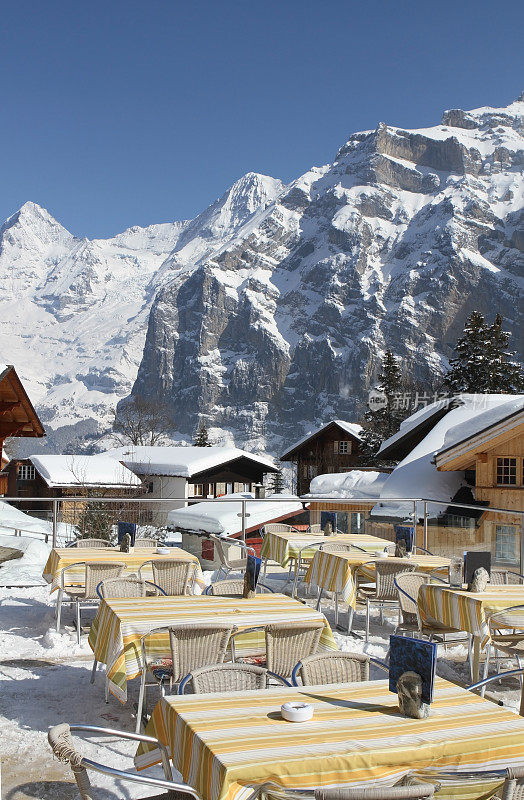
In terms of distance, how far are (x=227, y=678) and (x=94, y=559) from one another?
4561 millimetres

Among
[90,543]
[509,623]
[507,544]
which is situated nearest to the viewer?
[509,623]

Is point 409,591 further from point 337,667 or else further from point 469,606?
point 337,667

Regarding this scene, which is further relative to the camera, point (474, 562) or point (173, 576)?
point (173, 576)

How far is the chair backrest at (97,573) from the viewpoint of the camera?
7.00 m

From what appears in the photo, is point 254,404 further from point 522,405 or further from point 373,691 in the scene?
point 373,691

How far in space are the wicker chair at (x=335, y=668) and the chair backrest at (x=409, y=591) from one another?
2.68 metres

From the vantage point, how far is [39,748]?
4.49 metres

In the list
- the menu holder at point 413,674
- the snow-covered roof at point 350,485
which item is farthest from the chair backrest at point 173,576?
the snow-covered roof at point 350,485

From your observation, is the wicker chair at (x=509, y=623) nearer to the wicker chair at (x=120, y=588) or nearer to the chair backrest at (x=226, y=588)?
the chair backrest at (x=226, y=588)

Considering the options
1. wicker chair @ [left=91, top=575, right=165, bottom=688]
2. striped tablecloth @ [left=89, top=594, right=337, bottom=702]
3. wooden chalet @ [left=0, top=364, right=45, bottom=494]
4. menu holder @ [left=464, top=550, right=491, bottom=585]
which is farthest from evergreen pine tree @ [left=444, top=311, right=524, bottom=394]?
striped tablecloth @ [left=89, top=594, right=337, bottom=702]

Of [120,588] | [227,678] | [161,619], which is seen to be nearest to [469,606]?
[161,619]

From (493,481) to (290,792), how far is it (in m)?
17.0

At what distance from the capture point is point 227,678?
3648 mm

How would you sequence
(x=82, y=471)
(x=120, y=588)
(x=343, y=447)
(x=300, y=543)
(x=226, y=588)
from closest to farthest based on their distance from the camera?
(x=120, y=588)
(x=226, y=588)
(x=300, y=543)
(x=82, y=471)
(x=343, y=447)
